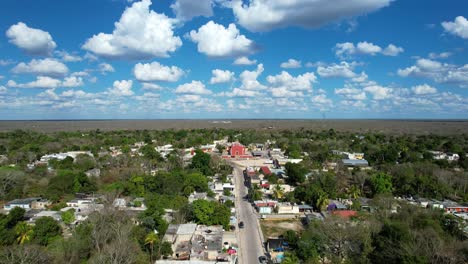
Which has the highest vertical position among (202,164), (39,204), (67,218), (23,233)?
(202,164)

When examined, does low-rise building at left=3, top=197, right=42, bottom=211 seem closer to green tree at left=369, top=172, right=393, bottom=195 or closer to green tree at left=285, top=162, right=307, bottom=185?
green tree at left=285, top=162, right=307, bottom=185

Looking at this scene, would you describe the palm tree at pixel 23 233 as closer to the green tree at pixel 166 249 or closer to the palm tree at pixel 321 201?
the green tree at pixel 166 249

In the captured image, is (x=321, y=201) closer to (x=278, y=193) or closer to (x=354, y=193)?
(x=278, y=193)

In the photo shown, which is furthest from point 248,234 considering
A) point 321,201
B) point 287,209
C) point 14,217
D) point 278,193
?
point 14,217

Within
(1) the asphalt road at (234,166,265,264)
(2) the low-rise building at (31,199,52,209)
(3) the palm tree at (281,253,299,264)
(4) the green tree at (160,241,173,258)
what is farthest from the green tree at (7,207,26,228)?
(3) the palm tree at (281,253,299,264)

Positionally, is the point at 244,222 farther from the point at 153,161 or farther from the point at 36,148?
the point at 36,148

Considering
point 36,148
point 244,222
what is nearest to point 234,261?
point 244,222
